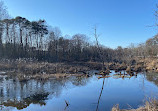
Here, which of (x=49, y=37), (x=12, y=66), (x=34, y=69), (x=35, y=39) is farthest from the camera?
(x=49, y=37)

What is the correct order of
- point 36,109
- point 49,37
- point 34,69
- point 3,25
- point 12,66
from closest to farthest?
point 36,109, point 34,69, point 12,66, point 3,25, point 49,37

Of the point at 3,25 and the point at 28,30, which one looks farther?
the point at 28,30

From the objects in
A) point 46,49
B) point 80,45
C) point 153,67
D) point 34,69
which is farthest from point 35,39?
point 153,67

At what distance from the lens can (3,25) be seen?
2530cm

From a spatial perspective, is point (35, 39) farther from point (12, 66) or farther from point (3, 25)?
point (12, 66)

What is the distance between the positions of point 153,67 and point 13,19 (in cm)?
2824

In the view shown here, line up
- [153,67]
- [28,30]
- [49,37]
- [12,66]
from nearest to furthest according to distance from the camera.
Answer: [12,66]
[153,67]
[28,30]
[49,37]

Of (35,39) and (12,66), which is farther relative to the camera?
(35,39)

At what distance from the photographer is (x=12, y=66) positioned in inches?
703

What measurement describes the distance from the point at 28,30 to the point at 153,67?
90.8 ft

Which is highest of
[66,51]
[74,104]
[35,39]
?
[35,39]

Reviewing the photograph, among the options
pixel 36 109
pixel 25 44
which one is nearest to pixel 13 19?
pixel 25 44

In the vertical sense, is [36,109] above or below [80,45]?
below

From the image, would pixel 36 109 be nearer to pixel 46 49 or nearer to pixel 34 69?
pixel 34 69
